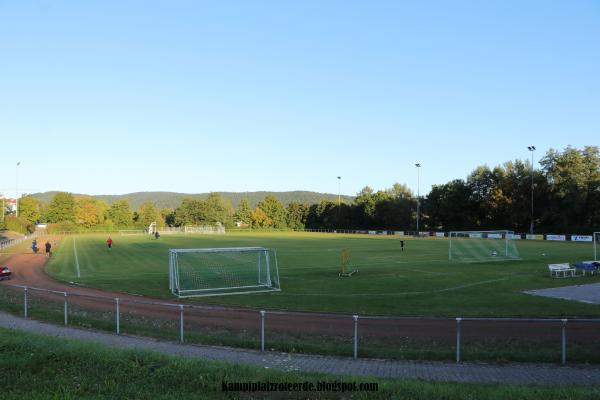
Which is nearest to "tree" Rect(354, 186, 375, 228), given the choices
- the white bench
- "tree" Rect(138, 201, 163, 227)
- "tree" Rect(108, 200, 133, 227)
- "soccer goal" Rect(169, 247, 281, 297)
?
"tree" Rect(138, 201, 163, 227)

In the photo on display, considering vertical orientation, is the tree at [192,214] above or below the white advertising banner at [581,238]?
above

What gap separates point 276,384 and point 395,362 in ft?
15.3

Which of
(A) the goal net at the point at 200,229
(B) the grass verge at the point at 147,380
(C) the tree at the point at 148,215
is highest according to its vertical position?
(C) the tree at the point at 148,215

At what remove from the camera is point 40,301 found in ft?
69.7

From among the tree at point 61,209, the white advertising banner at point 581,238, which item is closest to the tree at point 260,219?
the tree at point 61,209

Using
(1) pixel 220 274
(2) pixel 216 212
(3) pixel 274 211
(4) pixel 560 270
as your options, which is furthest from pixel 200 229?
(4) pixel 560 270

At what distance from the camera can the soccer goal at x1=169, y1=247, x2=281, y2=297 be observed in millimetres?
25031

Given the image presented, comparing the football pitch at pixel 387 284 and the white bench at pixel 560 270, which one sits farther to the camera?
the white bench at pixel 560 270

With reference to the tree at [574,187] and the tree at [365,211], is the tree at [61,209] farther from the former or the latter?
the tree at [574,187]

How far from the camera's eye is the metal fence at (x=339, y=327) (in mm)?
13023

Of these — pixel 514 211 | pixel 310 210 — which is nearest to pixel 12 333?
pixel 514 211

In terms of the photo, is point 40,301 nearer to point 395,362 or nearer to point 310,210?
point 395,362

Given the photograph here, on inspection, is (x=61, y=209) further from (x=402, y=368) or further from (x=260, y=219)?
(x=402, y=368)

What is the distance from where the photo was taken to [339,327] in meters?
15.8
